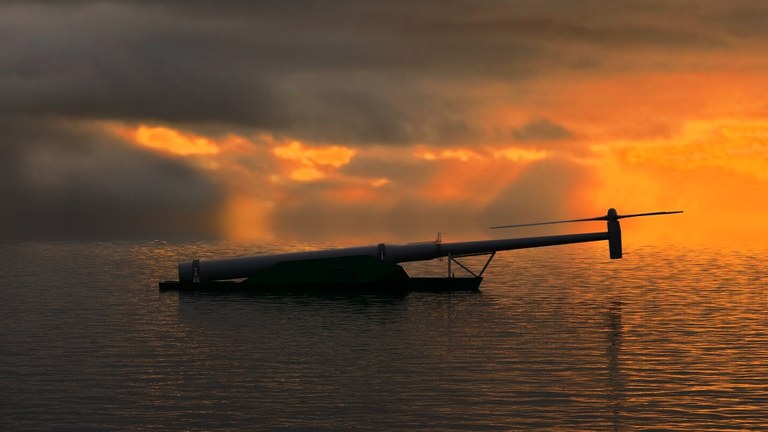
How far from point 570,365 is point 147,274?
268 ft

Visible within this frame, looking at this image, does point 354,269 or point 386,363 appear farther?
point 354,269

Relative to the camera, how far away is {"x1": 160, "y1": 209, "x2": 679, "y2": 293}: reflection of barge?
2685 inches

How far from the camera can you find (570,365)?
117 ft

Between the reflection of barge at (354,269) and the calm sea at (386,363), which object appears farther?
the reflection of barge at (354,269)

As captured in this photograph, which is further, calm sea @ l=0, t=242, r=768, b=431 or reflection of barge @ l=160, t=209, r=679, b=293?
reflection of barge @ l=160, t=209, r=679, b=293

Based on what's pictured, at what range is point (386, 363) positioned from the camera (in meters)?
36.6

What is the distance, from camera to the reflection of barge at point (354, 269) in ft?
224

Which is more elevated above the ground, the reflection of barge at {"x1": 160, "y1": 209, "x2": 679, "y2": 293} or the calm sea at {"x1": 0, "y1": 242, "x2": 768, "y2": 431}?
the reflection of barge at {"x1": 160, "y1": 209, "x2": 679, "y2": 293}

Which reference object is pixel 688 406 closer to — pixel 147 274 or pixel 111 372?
pixel 111 372

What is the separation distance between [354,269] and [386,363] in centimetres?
3169

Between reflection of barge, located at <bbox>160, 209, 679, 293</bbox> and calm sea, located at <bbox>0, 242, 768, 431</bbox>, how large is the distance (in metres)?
2.42

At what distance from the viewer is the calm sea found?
26891mm

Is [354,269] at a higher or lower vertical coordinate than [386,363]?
higher

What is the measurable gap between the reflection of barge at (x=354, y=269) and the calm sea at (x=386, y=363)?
2419 millimetres
